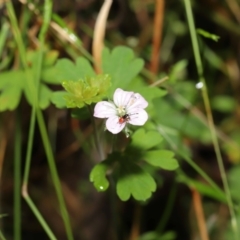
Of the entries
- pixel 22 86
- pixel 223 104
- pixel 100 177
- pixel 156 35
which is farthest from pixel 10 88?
pixel 223 104

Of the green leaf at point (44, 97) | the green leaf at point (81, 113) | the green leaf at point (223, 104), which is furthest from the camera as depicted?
the green leaf at point (223, 104)

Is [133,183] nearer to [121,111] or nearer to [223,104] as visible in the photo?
[121,111]

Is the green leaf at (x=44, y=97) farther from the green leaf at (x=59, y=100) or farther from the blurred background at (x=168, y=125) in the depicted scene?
the blurred background at (x=168, y=125)

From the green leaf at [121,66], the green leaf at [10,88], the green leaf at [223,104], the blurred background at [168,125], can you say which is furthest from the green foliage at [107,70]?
the green leaf at [223,104]

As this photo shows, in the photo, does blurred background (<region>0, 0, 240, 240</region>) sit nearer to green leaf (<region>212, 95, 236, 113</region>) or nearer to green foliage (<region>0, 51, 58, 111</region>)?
green leaf (<region>212, 95, 236, 113</region>)

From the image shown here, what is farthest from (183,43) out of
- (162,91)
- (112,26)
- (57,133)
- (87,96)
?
(87,96)

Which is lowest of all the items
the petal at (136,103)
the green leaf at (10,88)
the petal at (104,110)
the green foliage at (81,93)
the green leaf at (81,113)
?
the green leaf at (81,113)

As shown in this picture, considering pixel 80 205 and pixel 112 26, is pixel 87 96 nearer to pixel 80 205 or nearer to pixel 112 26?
pixel 112 26
